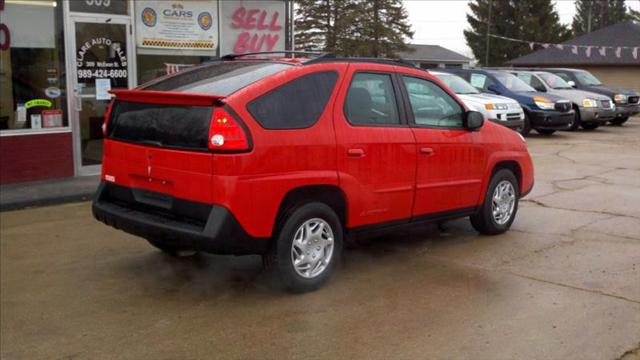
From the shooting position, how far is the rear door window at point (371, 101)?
523 centimetres

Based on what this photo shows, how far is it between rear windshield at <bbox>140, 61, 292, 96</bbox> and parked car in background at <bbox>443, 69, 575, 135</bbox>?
12437 millimetres

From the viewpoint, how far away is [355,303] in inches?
189

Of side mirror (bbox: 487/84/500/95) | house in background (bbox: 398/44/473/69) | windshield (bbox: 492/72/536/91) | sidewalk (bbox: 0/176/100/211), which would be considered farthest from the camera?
house in background (bbox: 398/44/473/69)

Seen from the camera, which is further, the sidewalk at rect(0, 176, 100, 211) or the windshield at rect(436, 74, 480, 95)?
the windshield at rect(436, 74, 480, 95)

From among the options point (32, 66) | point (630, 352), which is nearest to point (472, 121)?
point (630, 352)

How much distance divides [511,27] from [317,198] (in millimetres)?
55368

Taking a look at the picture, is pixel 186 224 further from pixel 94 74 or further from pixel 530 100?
pixel 530 100

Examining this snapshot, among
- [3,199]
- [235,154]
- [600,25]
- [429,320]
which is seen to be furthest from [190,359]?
[600,25]

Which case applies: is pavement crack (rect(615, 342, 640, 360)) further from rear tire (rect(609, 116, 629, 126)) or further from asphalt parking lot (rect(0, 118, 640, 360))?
rear tire (rect(609, 116, 629, 126))

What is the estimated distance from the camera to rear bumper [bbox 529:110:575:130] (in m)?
16.8

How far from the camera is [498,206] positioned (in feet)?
22.3

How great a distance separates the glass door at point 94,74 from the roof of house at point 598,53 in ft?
101

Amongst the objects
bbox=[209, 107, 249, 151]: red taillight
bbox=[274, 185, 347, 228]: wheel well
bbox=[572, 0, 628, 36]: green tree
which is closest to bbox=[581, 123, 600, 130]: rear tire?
bbox=[274, 185, 347, 228]: wheel well

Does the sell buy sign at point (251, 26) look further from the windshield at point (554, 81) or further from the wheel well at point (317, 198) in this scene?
the windshield at point (554, 81)
